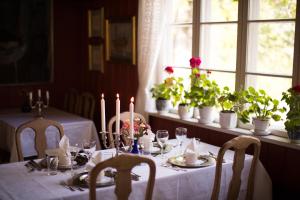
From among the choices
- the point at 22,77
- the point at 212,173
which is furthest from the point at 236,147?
the point at 22,77

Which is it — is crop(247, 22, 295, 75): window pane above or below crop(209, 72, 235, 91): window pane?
above

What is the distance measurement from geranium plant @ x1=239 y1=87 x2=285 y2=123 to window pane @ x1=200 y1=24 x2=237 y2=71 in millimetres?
432

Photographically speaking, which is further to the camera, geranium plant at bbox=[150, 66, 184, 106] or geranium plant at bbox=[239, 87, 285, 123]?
geranium plant at bbox=[150, 66, 184, 106]

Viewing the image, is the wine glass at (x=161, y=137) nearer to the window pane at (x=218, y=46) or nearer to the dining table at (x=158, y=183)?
the dining table at (x=158, y=183)

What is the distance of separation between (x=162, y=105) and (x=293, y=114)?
139cm

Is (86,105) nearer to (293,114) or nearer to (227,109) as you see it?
(227,109)

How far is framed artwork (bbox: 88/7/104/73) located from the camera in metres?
4.98

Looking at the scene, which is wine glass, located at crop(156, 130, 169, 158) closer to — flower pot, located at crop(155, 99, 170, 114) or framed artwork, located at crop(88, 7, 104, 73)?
flower pot, located at crop(155, 99, 170, 114)

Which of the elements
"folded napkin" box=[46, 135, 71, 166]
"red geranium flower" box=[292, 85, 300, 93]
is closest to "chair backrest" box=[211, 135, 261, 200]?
"red geranium flower" box=[292, 85, 300, 93]

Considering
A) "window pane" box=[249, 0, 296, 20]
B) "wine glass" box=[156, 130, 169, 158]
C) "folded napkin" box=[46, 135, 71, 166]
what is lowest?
"folded napkin" box=[46, 135, 71, 166]

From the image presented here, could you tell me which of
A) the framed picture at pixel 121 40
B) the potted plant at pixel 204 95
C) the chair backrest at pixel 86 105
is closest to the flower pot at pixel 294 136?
the potted plant at pixel 204 95

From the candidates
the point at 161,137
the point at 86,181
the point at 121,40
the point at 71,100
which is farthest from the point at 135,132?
the point at 71,100

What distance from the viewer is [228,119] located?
319 cm

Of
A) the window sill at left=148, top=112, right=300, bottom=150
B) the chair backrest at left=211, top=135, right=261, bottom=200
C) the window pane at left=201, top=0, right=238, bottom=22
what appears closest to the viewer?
the chair backrest at left=211, top=135, right=261, bottom=200
